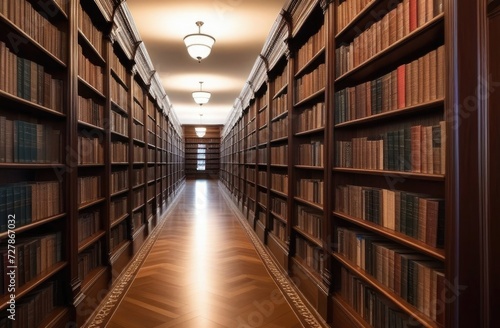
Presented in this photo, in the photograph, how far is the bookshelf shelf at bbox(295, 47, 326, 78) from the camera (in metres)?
3.07

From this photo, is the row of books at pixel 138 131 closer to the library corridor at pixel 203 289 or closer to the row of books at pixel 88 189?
the library corridor at pixel 203 289

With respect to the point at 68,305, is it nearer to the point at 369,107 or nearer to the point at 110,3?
the point at 369,107

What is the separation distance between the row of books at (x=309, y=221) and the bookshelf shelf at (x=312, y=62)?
138 centimetres

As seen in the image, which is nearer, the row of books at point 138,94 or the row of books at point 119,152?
the row of books at point 119,152

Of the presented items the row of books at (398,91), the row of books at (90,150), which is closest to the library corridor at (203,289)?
the row of books at (90,150)

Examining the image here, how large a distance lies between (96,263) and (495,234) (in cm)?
313

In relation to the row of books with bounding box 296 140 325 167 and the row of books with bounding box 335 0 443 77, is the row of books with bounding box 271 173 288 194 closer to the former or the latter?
the row of books with bounding box 296 140 325 167

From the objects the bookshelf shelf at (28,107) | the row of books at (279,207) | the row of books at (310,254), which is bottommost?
the row of books at (310,254)

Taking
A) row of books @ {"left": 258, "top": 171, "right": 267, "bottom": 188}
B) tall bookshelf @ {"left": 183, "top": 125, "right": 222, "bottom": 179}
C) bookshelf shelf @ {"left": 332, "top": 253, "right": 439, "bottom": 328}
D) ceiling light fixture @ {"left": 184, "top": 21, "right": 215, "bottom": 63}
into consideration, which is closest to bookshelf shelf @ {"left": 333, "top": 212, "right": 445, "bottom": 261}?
bookshelf shelf @ {"left": 332, "top": 253, "right": 439, "bottom": 328}

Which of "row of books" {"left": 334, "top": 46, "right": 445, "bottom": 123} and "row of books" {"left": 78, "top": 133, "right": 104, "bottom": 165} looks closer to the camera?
"row of books" {"left": 334, "top": 46, "right": 445, "bottom": 123}

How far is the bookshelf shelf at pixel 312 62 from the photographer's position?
3.07 meters

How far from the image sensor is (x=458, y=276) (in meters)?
1.43

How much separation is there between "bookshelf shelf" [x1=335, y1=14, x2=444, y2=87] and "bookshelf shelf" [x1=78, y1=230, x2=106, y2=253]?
2279 millimetres

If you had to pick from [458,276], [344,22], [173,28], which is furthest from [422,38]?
[173,28]
